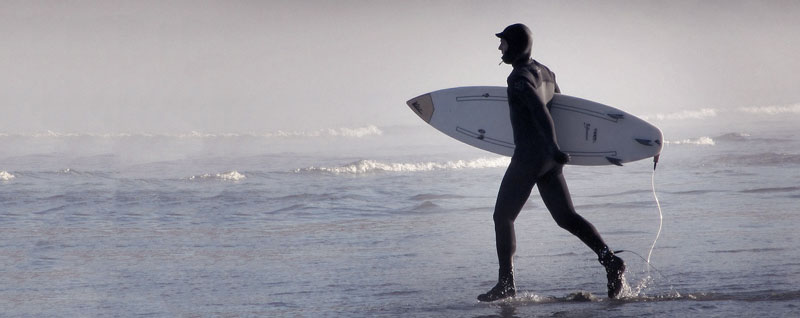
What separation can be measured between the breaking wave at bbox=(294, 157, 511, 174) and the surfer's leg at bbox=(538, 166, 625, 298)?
13230 mm

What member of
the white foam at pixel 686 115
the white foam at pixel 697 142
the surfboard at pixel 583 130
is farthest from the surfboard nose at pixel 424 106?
the white foam at pixel 686 115

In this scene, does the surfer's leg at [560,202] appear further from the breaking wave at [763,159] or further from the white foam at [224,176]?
the white foam at [224,176]

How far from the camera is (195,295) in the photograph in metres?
5.76

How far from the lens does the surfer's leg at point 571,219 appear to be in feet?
17.2

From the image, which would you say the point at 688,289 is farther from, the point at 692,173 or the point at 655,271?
the point at 692,173

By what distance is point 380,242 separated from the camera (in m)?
8.29

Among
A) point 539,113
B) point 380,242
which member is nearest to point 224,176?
point 380,242

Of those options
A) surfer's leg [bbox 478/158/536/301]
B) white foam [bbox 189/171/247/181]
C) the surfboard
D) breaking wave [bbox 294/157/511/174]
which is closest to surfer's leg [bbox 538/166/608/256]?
surfer's leg [bbox 478/158/536/301]

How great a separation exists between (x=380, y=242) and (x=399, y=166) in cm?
1129

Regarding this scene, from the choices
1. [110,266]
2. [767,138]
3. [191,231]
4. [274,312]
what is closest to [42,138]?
[767,138]

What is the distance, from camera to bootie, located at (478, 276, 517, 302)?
5172 millimetres

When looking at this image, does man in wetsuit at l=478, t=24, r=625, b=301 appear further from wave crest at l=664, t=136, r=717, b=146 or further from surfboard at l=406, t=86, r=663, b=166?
wave crest at l=664, t=136, r=717, b=146

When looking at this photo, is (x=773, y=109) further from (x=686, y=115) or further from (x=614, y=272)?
(x=614, y=272)

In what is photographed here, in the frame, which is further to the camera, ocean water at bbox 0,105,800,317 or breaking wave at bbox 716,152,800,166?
breaking wave at bbox 716,152,800,166
